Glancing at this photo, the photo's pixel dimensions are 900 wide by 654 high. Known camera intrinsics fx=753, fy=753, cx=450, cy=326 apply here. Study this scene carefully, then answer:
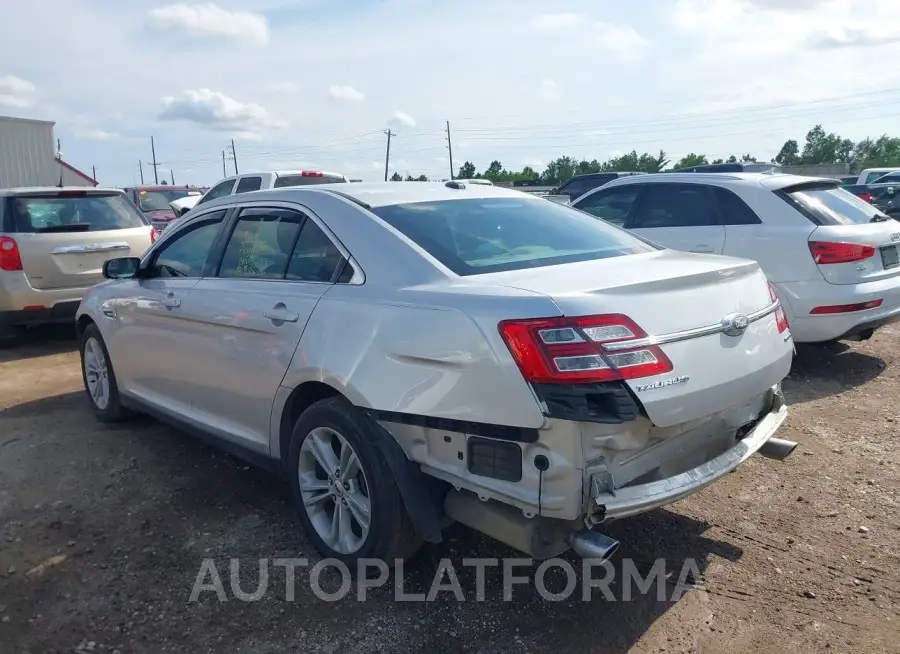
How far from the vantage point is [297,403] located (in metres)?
3.47

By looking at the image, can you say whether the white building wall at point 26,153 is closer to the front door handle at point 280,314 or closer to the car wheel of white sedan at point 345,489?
the front door handle at point 280,314

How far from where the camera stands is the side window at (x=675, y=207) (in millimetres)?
6730

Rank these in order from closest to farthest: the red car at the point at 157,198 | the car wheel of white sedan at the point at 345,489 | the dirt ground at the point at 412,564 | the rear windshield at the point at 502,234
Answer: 1. the dirt ground at the point at 412,564
2. the car wheel of white sedan at the point at 345,489
3. the rear windshield at the point at 502,234
4. the red car at the point at 157,198

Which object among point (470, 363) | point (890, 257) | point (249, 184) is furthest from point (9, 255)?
point (890, 257)

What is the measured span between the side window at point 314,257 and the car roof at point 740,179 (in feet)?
14.4

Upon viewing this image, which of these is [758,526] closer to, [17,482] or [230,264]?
[230,264]

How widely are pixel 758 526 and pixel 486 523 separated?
161 cm

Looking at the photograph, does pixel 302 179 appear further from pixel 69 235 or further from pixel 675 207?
pixel 675 207

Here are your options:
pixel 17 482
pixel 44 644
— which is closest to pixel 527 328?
pixel 44 644

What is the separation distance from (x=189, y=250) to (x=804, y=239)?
4606mm

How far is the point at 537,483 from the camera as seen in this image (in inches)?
102

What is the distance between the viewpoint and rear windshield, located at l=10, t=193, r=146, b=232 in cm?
791

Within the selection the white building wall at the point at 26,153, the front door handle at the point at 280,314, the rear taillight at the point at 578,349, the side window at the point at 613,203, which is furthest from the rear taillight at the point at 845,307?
the white building wall at the point at 26,153

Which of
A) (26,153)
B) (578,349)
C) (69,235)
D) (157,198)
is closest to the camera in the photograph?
(578,349)
